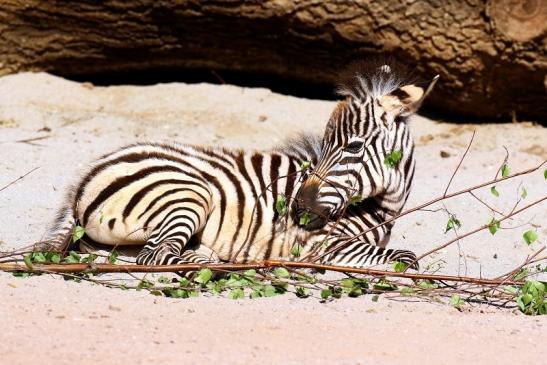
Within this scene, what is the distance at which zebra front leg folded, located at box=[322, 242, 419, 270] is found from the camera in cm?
734

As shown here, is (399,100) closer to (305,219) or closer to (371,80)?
(371,80)

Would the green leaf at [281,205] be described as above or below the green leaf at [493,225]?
below

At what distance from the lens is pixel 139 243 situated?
24.7 feet

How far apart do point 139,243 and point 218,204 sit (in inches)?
25.0

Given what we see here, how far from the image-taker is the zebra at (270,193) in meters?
7.41

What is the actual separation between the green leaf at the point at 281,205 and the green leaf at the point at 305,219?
15 centimetres

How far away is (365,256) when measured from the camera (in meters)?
7.42

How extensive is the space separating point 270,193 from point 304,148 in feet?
1.60

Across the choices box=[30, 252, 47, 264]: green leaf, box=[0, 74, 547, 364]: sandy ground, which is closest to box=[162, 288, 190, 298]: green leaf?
box=[0, 74, 547, 364]: sandy ground

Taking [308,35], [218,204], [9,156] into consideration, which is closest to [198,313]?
[218,204]

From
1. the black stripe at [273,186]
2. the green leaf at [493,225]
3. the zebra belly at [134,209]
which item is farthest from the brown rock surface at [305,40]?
the green leaf at [493,225]

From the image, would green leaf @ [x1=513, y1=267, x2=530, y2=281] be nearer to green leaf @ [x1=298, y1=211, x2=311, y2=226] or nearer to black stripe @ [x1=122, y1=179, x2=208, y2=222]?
green leaf @ [x1=298, y1=211, x2=311, y2=226]

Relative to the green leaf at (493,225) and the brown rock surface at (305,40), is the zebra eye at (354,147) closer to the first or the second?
the green leaf at (493,225)

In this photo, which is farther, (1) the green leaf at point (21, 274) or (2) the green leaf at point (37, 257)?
(2) the green leaf at point (37, 257)
